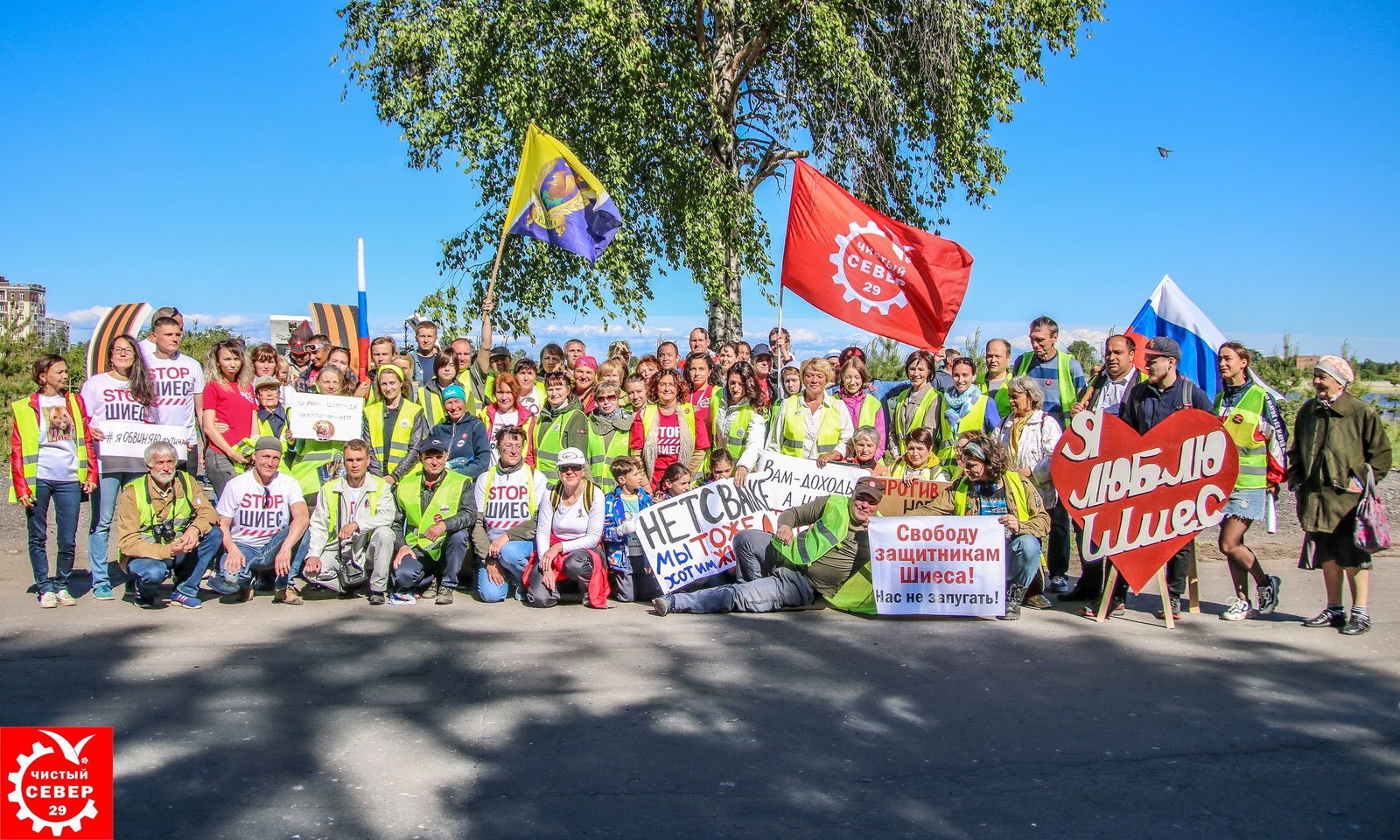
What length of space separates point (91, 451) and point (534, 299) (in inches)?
341

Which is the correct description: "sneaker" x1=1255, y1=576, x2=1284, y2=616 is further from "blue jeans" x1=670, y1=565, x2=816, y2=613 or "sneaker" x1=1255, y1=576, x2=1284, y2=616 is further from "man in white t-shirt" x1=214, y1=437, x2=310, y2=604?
"man in white t-shirt" x1=214, y1=437, x2=310, y2=604

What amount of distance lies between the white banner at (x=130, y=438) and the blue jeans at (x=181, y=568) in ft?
2.42

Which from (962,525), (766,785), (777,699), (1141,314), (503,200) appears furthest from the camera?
(503,200)

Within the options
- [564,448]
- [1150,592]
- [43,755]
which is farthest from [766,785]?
[1150,592]

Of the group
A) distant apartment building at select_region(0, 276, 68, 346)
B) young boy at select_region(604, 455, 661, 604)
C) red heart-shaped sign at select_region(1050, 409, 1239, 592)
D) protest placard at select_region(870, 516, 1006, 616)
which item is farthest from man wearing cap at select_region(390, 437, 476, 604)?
distant apartment building at select_region(0, 276, 68, 346)

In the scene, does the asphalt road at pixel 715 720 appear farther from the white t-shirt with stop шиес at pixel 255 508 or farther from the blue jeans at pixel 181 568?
the white t-shirt with stop шиес at pixel 255 508

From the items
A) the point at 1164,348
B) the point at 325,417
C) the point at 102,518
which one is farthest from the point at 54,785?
the point at 1164,348

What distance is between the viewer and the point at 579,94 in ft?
45.8

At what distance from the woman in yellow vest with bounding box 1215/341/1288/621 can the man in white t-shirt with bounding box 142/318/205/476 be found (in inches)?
309

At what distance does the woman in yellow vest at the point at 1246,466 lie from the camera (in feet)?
23.0

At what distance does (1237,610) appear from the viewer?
705 cm

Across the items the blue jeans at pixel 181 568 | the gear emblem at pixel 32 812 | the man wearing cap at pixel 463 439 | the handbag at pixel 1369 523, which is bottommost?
the gear emblem at pixel 32 812

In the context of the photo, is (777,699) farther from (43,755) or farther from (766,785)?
(43,755)

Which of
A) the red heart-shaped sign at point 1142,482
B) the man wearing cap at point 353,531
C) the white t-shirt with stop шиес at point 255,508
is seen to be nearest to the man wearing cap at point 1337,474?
the red heart-shaped sign at point 1142,482
